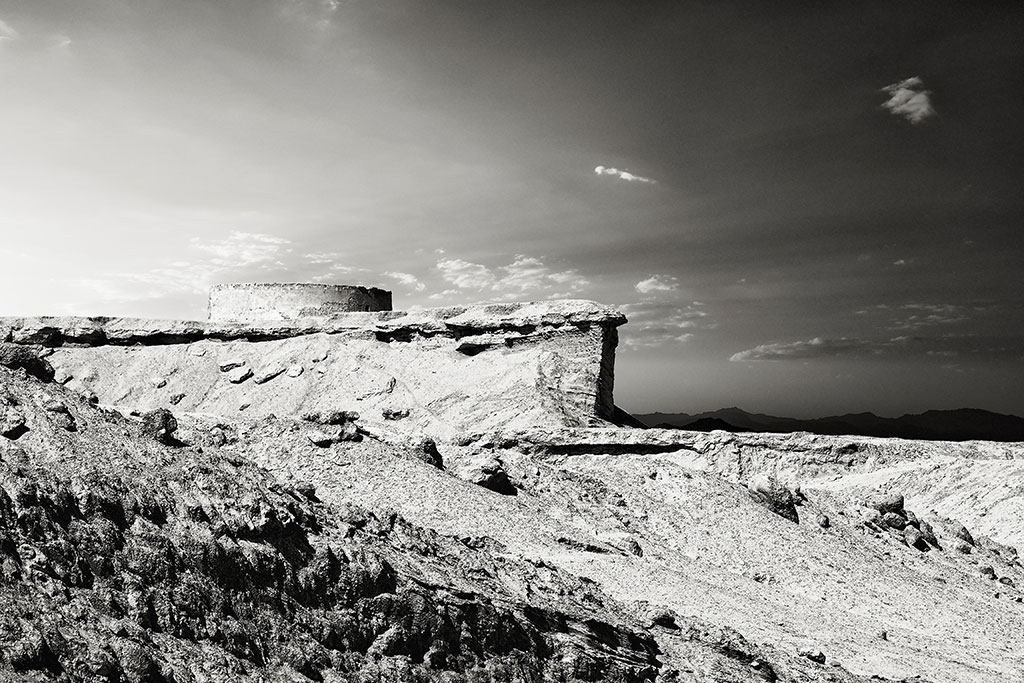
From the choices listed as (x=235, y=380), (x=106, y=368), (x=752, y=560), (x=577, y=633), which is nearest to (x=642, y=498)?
(x=752, y=560)

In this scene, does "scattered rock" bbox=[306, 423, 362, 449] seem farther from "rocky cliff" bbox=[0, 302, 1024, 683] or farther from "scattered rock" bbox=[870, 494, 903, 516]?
"scattered rock" bbox=[870, 494, 903, 516]

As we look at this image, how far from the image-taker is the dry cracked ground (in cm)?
429

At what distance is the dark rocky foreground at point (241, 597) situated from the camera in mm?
4043

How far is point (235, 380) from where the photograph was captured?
21.0 meters

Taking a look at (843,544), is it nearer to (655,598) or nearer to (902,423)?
(655,598)

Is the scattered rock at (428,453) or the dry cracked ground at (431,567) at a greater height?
the scattered rock at (428,453)

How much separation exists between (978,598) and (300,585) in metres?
6.73

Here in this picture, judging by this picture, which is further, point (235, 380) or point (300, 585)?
point (235, 380)

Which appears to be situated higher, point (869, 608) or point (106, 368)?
point (106, 368)

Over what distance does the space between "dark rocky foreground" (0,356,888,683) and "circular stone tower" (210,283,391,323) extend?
59.2ft

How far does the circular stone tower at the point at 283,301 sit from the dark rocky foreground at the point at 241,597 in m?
18.0

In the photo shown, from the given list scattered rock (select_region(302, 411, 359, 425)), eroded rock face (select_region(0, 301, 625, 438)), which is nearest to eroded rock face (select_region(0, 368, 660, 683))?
scattered rock (select_region(302, 411, 359, 425))

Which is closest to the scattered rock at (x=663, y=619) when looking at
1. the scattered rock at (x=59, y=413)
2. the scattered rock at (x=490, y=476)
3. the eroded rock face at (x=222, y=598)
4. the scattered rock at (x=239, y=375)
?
the eroded rock face at (x=222, y=598)

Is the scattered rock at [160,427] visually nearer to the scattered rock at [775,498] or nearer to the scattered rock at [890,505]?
the scattered rock at [775,498]
